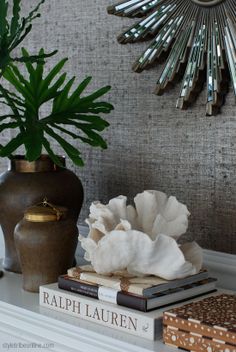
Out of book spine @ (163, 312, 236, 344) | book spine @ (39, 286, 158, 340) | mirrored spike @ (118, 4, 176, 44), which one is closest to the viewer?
book spine @ (163, 312, 236, 344)

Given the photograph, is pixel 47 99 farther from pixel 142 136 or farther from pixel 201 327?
pixel 201 327

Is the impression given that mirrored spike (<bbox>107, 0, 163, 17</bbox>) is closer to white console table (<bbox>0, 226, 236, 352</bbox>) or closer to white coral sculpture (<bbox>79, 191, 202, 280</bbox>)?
white coral sculpture (<bbox>79, 191, 202, 280</bbox>)

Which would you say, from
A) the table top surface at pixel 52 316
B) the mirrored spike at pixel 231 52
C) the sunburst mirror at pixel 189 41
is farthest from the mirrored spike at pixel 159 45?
the table top surface at pixel 52 316

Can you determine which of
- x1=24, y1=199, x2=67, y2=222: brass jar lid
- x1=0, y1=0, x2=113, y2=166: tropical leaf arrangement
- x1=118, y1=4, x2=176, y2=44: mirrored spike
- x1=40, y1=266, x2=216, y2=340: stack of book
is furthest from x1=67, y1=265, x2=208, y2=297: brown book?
x1=118, y1=4, x2=176, y2=44: mirrored spike

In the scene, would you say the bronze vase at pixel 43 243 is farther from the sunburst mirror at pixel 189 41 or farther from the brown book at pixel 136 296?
the sunburst mirror at pixel 189 41

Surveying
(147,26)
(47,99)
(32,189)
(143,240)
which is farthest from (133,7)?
(143,240)

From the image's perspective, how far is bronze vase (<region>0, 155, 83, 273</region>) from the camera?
1312mm

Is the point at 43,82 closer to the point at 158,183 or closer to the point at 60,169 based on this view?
the point at 60,169

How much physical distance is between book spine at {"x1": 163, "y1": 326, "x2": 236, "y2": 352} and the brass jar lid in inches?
13.7

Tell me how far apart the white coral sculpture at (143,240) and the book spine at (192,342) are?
0.13 meters

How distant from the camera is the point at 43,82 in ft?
4.38

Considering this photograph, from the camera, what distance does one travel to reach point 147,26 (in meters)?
1.33

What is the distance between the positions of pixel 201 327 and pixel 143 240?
18 cm

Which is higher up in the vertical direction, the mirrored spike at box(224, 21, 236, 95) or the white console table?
the mirrored spike at box(224, 21, 236, 95)
